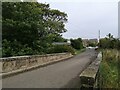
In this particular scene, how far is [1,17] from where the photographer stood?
85.2 ft

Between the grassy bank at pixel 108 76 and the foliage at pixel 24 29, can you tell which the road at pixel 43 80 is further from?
the foliage at pixel 24 29

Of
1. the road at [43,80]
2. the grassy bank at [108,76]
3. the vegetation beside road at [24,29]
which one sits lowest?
the road at [43,80]

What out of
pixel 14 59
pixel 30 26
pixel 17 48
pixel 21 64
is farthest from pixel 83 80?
pixel 30 26

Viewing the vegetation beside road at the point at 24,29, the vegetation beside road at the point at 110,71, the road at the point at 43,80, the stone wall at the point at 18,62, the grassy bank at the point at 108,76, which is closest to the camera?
the grassy bank at the point at 108,76

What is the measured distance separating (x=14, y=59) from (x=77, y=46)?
259 ft

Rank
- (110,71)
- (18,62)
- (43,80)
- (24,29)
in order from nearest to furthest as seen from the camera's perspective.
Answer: (43,80) → (110,71) → (18,62) → (24,29)

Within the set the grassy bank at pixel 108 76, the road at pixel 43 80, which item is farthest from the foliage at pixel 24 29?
the grassy bank at pixel 108 76

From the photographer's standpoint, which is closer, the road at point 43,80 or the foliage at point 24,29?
the road at point 43,80

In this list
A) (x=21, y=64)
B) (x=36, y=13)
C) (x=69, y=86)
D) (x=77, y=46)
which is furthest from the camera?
(x=77, y=46)

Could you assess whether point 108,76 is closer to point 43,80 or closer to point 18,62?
point 43,80

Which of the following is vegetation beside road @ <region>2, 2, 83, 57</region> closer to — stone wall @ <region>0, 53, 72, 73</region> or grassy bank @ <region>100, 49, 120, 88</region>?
stone wall @ <region>0, 53, 72, 73</region>

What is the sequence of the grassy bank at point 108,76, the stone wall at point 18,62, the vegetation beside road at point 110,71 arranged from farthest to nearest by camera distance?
the stone wall at point 18,62, the vegetation beside road at point 110,71, the grassy bank at point 108,76

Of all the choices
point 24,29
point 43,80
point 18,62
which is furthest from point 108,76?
point 24,29

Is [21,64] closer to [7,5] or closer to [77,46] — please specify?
[7,5]
